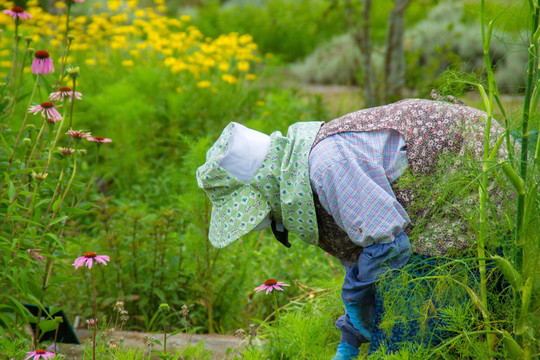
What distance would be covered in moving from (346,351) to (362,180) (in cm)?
73

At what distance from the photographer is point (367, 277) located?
1941 mm

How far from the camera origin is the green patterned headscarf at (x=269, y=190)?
1.99 m

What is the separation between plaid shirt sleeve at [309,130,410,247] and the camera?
1.88m

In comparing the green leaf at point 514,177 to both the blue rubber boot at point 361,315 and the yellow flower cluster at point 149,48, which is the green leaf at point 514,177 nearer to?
the blue rubber boot at point 361,315

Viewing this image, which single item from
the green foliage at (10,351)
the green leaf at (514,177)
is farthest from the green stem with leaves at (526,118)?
the green foliage at (10,351)

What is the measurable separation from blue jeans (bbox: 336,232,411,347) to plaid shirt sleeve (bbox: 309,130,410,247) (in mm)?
31

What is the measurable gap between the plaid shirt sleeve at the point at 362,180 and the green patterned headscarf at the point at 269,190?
0.05 metres

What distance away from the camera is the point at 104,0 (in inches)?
414

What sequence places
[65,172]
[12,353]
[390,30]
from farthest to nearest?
[390,30] < [65,172] < [12,353]

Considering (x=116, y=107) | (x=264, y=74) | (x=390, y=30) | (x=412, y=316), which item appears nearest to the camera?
(x=412, y=316)

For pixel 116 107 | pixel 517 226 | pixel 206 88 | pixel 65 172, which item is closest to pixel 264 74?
pixel 206 88

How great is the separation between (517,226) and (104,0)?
1005 centimetres

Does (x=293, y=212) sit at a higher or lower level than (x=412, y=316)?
higher

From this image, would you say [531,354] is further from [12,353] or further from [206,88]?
[206,88]
